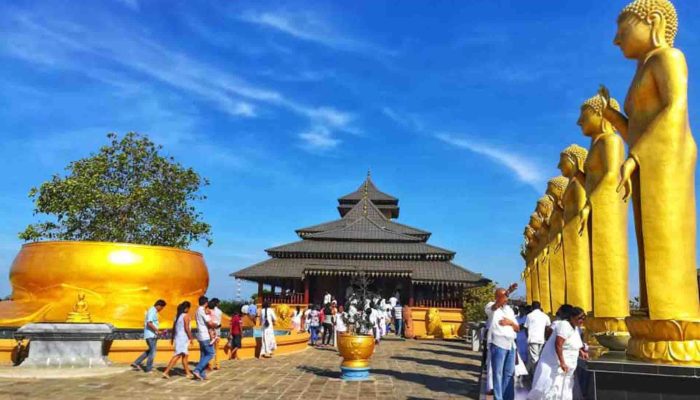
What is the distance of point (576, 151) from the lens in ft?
35.7

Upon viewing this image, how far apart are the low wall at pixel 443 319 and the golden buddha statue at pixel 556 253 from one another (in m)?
12.5

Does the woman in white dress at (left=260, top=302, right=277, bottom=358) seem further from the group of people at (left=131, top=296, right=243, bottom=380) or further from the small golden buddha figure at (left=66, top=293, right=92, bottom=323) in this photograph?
the small golden buddha figure at (left=66, top=293, right=92, bottom=323)

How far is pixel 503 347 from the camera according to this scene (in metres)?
7.22

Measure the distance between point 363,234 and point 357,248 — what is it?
2.01m

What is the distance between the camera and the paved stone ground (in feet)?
27.3

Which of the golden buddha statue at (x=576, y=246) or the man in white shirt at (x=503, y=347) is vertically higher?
the golden buddha statue at (x=576, y=246)

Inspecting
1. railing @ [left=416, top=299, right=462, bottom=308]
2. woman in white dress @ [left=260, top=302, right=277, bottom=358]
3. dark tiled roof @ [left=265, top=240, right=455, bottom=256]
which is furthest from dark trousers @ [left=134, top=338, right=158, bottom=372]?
dark tiled roof @ [left=265, top=240, right=455, bottom=256]

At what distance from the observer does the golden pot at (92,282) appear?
13.3m

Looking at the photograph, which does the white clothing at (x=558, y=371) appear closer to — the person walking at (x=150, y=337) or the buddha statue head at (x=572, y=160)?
the buddha statue head at (x=572, y=160)

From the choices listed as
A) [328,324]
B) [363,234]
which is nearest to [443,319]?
[363,234]

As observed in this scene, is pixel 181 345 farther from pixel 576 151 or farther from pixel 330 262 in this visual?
pixel 330 262

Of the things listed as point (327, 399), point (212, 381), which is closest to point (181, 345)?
point (212, 381)

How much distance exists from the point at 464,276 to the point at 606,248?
21124 mm


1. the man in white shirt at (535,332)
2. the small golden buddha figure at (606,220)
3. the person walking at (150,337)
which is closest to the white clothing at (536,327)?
the man in white shirt at (535,332)
